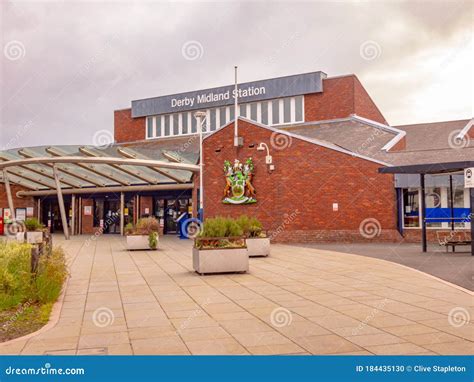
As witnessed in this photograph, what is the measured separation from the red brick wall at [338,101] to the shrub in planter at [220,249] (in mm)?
26062

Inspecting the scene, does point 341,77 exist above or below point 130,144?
above

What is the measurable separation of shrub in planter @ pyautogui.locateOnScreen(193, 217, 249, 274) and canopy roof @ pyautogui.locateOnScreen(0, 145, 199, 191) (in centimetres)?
1477

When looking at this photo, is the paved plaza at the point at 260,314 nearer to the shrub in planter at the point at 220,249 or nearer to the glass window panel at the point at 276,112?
the shrub in planter at the point at 220,249

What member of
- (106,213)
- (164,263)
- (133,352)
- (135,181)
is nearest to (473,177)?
(164,263)

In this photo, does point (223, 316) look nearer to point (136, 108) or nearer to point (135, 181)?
point (135, 181)

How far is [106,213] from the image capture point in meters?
37.8

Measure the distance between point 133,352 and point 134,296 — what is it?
3.98 m

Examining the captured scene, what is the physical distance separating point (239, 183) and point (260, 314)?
18267 mm

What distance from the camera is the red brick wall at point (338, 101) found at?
3722 cm

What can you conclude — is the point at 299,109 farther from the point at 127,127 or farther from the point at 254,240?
the point at 254,240

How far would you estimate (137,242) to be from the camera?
20.9 m

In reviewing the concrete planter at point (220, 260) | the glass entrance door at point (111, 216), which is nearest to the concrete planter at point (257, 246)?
the concrete planter at point (220, 260)

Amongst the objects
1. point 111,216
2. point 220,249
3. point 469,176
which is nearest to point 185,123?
point 111,216

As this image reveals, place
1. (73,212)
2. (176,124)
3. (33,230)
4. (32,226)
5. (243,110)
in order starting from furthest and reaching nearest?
1. (176,124)
2. (243,110)
3. (73,212)
4. (32,226)
5. (33,230)
